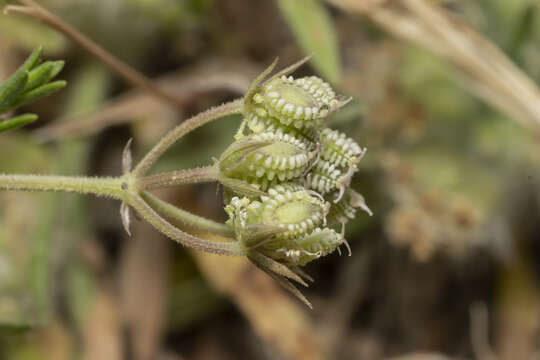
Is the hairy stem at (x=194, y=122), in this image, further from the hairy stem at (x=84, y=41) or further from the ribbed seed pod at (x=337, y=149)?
the hairy stem at (x=84, y=41)

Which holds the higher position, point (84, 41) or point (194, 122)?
point (84, 41)

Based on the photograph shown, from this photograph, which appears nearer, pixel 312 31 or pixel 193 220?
pixel 193 220

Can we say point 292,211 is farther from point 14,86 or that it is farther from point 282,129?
point 14,86

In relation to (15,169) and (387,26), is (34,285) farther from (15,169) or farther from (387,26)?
(387,26)

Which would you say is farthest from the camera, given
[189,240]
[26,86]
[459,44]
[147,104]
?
[147,104]

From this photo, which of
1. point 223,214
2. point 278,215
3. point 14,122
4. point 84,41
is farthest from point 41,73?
point 223,214

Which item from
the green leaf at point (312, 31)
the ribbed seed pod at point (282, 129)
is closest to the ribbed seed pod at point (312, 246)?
the ribbed seed pod at point (282, 129)
